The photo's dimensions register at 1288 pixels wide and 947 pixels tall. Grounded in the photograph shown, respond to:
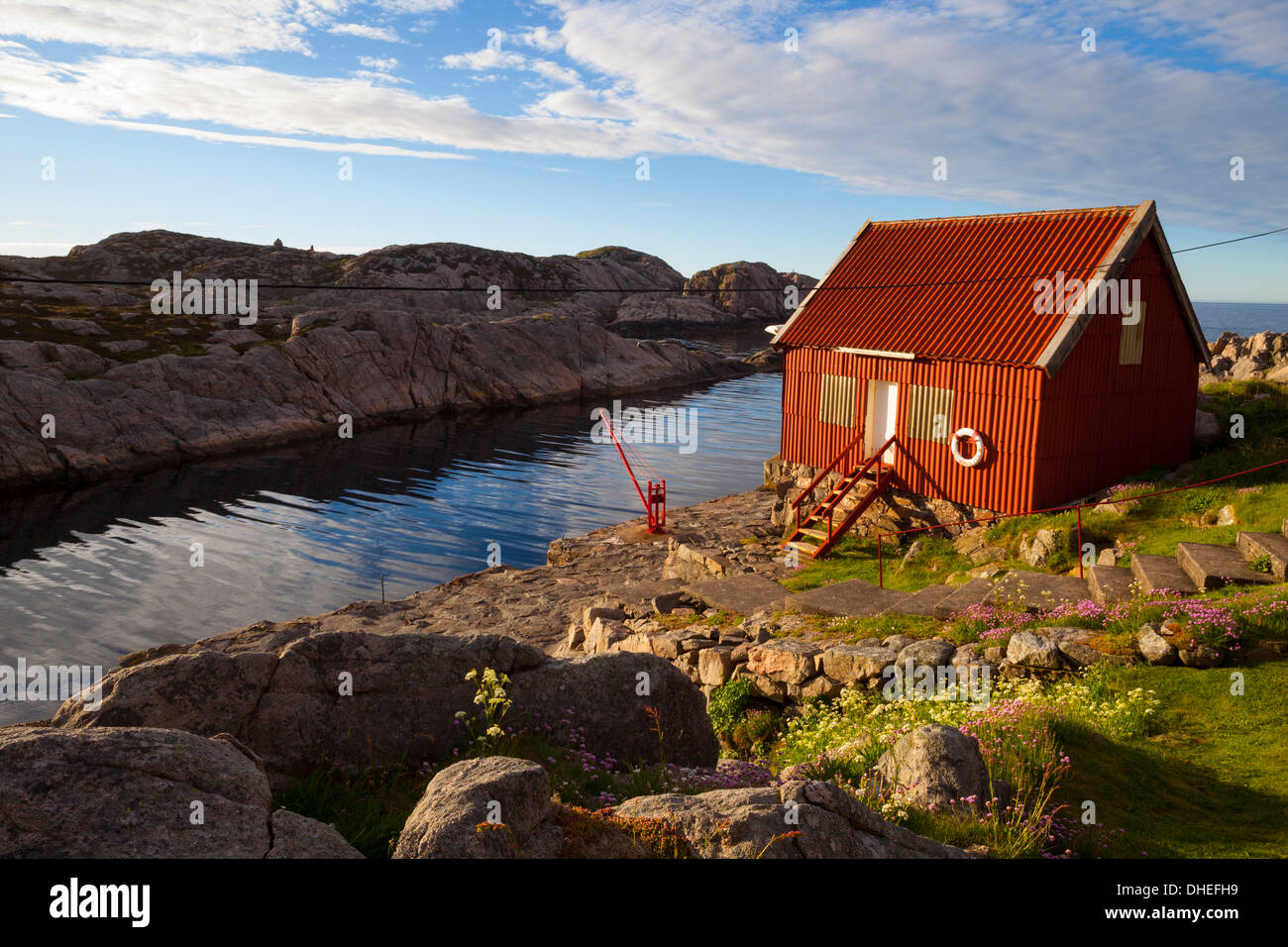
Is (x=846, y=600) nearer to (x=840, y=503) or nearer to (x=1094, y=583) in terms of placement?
(x=1094, y=583)

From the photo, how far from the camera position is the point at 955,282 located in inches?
952

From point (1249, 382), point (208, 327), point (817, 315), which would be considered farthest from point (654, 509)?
point (208, 327)

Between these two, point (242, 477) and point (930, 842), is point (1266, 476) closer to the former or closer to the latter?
point (930, 842)

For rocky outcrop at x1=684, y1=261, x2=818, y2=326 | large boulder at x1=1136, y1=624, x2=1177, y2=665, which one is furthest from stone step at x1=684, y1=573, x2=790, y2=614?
rocky outcrop at x1=684, y1=261, x2=818, y2=326

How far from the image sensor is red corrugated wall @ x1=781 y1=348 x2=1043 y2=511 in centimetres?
2103

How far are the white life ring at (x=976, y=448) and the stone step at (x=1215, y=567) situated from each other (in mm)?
6054

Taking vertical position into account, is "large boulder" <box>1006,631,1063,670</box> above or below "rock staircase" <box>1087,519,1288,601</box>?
below

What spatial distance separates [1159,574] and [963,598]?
339cm

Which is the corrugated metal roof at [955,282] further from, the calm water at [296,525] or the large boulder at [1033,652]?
the calm water at [296,525]

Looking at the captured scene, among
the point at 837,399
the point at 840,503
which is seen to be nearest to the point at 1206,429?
the point at 837,399

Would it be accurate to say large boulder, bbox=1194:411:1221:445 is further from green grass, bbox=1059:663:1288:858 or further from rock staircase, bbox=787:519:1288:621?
green grass, bbox=1059:663:1288:858

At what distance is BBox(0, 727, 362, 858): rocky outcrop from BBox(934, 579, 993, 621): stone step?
12.7 m

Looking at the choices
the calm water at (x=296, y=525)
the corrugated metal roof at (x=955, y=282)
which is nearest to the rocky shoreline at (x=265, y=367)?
the calm water at (x=296, y=525)

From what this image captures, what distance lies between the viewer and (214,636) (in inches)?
837
